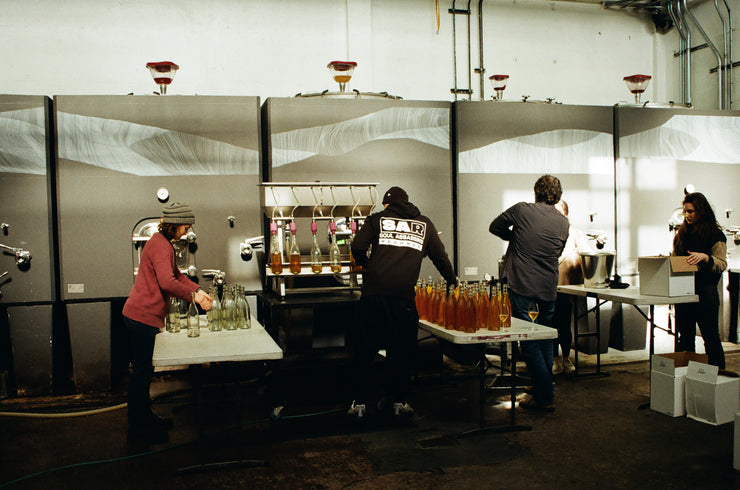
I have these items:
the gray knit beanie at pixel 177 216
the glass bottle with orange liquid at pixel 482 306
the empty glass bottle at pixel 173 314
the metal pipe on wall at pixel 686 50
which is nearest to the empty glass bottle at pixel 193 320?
the empty glass bottle at pixel 173 314

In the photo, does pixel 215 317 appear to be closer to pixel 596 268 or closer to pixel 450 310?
pixel 450 310

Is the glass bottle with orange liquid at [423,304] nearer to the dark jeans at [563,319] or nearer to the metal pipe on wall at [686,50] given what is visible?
the dark jeans at [563,319]

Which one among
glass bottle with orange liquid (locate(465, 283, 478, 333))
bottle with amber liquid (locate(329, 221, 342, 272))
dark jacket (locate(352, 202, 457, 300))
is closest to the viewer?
glass bottle with orange liquid (locate(465, 283, 478, 333))

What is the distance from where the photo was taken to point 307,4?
19.1 ft

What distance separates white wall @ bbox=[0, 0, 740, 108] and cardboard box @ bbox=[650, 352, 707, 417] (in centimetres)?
344

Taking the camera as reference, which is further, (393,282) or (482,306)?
(393,282)

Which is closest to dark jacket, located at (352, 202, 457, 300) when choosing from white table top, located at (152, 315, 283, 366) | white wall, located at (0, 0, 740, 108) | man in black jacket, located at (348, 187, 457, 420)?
man in black jacket, located at (348, 187, 457, 420)

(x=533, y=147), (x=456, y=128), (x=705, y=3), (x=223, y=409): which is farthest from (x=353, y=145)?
(x=705, y=3)

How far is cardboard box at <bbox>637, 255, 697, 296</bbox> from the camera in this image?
4055mm

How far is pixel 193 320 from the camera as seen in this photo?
3367mm

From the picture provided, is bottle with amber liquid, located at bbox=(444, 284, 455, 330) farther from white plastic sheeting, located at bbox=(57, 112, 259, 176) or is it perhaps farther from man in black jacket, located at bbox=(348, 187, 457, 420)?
white plastic sheeting, located at bbox=(57, 112, 259, 176)

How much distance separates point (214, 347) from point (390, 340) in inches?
47.6

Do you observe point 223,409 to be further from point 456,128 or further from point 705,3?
point 705,3

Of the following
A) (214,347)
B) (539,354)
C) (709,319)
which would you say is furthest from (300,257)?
(709,319)
